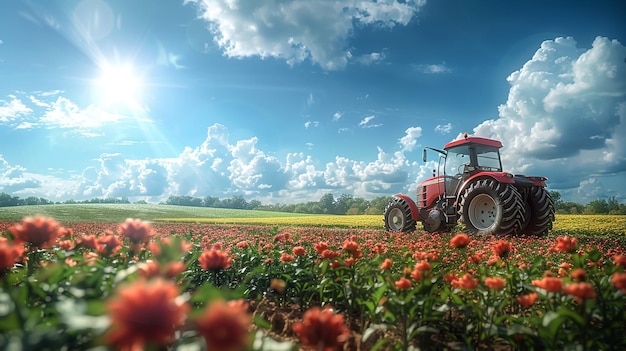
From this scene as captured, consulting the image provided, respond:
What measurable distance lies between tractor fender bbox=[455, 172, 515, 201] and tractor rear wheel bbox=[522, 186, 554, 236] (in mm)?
978

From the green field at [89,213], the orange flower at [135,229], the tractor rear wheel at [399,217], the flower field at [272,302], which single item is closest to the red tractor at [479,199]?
the tractor rear wheel at [399,217]

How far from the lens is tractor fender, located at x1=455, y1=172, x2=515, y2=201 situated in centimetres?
890

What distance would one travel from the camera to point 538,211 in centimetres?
977

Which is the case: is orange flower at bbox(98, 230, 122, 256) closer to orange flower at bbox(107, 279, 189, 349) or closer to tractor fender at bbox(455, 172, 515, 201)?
orange flower at bbox(107, 279, 189, 349)

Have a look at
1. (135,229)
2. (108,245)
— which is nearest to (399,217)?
(108,245)

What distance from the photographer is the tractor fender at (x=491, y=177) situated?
8903 millimetres

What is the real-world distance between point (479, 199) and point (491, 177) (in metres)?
0.79

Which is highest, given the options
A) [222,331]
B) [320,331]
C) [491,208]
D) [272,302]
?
[491,208]

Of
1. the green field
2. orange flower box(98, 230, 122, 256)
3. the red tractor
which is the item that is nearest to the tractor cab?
the red tractor

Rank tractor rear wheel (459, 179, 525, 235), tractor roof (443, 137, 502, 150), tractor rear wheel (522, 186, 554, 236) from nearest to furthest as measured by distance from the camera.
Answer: tractor rear wheel (459, 179, 525, 235)
tractor rear wheel (522, 186, 554, 236)
tractor roof (443, 137, 502, 150)

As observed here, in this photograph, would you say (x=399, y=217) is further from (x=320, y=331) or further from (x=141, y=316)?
(x=141, y=316)

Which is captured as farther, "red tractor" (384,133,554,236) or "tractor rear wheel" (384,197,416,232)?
"tractor rear wheel" (384,197,416,232)

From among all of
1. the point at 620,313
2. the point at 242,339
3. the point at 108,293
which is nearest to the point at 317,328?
the point at 242,339

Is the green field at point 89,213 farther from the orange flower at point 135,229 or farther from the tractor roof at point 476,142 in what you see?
the orange flower at point 135,229
